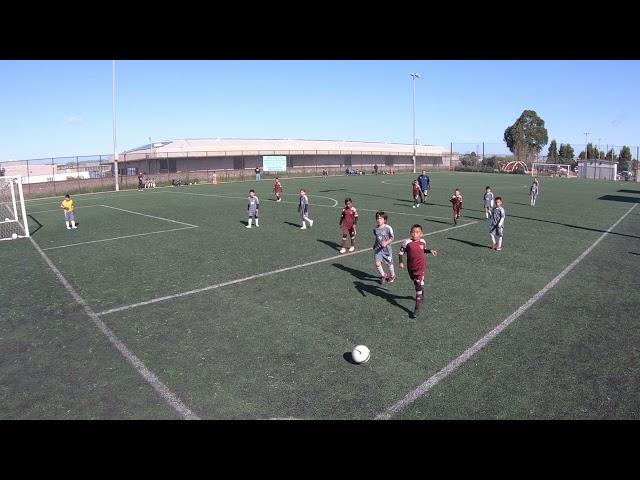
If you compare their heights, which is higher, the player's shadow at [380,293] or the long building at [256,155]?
the long building at [256,155]

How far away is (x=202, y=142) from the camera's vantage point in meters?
74.7

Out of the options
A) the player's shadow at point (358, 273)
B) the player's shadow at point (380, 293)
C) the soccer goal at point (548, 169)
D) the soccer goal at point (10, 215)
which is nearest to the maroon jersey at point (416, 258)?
the player's shadow at point (380, 293)

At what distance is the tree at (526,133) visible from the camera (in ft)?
353

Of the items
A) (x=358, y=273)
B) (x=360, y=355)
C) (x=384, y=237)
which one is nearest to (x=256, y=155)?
(x=358, y=273)

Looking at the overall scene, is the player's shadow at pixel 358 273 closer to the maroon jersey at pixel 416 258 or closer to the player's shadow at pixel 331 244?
the player's shadow at pixel 331 244

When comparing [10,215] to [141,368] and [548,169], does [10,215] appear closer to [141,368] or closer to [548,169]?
[141,368]

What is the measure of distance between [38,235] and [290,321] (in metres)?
17.0

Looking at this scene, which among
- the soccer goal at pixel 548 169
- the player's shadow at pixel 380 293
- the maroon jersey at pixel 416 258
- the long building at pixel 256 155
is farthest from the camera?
the soccer goal at pixel 548 169

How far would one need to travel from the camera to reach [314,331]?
8281mm

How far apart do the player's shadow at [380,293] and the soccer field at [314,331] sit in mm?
85

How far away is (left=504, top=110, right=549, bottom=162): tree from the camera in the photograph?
108 metres
